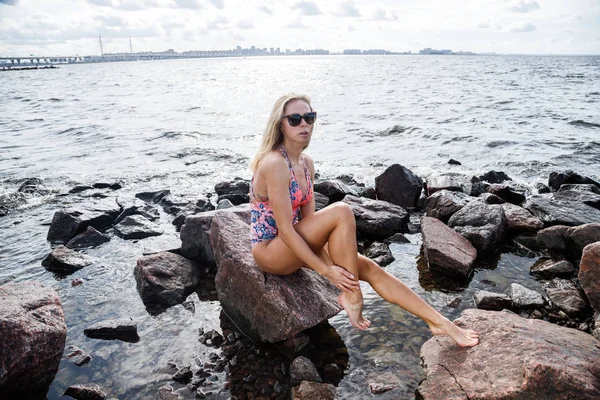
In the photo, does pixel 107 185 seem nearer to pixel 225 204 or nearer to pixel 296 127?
pixel 225 204

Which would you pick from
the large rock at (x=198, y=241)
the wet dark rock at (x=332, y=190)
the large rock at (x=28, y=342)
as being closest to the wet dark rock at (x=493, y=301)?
the large rock at (x=198, y=241)

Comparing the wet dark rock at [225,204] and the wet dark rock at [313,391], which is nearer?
the wet dark rock at [313,391]

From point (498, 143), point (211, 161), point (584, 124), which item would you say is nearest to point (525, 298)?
point (211, 161)

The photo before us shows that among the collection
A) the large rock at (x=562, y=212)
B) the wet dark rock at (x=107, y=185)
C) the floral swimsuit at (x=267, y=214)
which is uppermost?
the floral swimsuit at (x=267, y=214)

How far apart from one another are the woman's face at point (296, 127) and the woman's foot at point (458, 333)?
235 centimetres

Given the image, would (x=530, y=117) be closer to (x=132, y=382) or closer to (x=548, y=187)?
(x=548, y=187)

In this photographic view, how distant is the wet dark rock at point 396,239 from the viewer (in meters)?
7.27

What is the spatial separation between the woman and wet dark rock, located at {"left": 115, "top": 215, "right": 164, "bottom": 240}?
402 centimetres

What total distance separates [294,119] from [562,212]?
6051mm

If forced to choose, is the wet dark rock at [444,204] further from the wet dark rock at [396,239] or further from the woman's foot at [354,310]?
Result: the woman's foot at [354,310]

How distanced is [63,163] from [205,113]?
13985 millimetres

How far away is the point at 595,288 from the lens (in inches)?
182

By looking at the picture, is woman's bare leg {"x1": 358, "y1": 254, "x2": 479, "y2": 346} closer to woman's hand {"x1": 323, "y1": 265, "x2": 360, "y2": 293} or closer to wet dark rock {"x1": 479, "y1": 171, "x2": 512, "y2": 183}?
woman's hand {"x1": 323, "y1": 265, "x2": 360, "y2": 293}

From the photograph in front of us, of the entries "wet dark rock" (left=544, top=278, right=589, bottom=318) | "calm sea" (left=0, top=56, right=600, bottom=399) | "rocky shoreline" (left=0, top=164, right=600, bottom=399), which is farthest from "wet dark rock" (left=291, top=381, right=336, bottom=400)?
"wet dark rock" (left=544, top=278, right=589, bottom=318)
